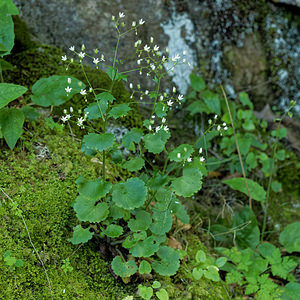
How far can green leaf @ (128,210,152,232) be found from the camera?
5.40ft

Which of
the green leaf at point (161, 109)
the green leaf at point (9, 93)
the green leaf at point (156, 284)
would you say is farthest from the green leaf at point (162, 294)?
the green leaf at point (9, 93)

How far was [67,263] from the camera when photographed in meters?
1.63

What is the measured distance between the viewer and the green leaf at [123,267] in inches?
62.8

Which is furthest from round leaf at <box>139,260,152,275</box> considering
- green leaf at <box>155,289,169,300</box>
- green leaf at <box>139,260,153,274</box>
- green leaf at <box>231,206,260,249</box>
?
green leaf at <box>231,206,260,249</box>

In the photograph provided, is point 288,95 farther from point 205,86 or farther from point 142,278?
point 142,278

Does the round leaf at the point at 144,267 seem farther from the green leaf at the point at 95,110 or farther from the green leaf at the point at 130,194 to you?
the green leaf at the point at 95,110

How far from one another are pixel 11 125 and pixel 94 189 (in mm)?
709

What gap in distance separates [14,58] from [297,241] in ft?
8.45

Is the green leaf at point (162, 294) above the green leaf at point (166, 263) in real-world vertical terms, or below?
below

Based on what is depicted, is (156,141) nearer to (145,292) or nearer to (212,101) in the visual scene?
(145,292)

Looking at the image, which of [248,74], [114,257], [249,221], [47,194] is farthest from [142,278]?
[248,74]

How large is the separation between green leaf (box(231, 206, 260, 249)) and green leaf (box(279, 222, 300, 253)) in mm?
264

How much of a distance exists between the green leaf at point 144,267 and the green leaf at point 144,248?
76 mm

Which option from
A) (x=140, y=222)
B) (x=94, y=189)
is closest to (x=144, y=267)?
(x=140, y=222)
